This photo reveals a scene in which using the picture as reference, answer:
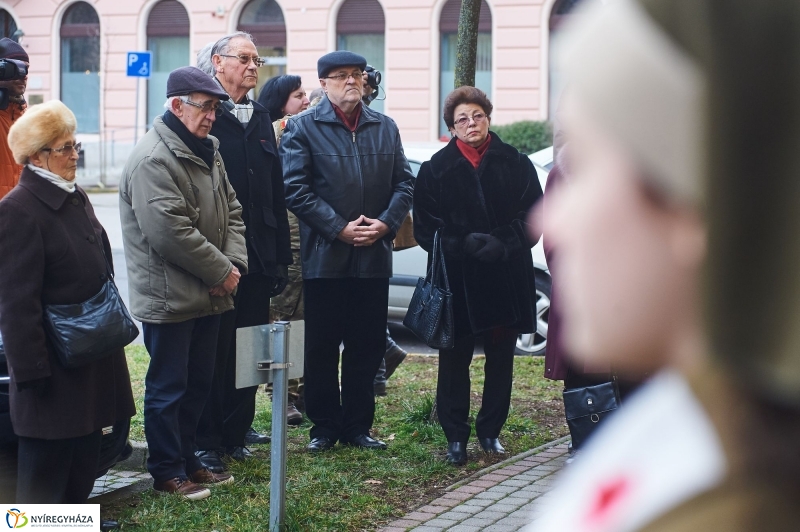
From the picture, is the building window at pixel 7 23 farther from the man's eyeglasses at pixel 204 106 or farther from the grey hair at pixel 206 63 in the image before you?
the man's eyeglasses at pixel 204 106

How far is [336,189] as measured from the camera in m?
6.28

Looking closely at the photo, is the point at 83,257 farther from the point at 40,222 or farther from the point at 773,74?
the point at 773,74

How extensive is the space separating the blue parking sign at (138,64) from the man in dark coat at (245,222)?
17.0 meters

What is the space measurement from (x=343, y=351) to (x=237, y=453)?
0.86m

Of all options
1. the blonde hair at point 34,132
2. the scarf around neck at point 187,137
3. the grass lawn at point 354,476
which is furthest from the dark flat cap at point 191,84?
the grass lawn at point 354,476

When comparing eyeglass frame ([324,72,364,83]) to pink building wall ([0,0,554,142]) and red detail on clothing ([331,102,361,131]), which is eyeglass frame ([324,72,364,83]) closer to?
red detail on clothing ([331,102,361,131])

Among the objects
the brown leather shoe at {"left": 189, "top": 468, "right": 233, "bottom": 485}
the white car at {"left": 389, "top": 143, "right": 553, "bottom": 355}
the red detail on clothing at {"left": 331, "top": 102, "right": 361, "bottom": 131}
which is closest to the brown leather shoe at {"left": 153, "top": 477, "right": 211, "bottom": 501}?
the brown leather shoe at {"left": 189, "top": 468, "right": 233, "bottom": 485}

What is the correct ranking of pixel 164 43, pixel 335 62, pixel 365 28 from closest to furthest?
pixel 335 62 → pixel 365 28 → pixel 164 43

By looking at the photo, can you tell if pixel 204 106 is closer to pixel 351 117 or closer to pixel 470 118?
pixel 351 117

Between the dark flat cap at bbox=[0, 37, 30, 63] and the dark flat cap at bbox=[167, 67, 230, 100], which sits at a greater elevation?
the dark flat cap at bbox=[0, 37, 30, 63]

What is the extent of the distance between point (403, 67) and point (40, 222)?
21972mm

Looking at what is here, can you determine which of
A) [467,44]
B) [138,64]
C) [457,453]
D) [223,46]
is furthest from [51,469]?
[138,64]

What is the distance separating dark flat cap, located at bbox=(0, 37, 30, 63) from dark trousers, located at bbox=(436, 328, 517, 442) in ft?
9.78

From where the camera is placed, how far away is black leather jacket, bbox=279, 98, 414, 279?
6.25 metres
